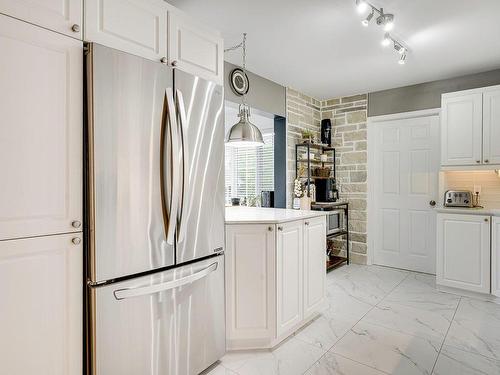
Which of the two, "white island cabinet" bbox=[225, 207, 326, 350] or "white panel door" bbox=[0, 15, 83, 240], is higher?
"white panel door" bbox=[0, 15, 83, 240]

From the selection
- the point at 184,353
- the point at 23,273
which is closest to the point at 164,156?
the point at 23,273

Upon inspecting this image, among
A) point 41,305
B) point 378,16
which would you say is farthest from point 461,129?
point 41,305

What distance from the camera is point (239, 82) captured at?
345 cm

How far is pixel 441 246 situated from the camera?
347 centimetres

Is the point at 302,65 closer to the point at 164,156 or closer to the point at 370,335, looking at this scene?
the point at 164,156

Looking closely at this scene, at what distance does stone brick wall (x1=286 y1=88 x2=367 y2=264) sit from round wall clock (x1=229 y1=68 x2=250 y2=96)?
1.08m

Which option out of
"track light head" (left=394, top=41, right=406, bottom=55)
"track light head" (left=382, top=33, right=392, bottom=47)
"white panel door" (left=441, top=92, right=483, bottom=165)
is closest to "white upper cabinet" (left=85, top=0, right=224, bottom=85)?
"track light head" (left=382, top=33, right=392, bottom=47)

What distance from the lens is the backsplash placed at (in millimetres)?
3646

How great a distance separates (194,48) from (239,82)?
5.17 ft

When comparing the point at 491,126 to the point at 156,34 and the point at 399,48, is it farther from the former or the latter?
the point at 156,34

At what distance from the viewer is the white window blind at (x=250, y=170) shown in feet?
18.8

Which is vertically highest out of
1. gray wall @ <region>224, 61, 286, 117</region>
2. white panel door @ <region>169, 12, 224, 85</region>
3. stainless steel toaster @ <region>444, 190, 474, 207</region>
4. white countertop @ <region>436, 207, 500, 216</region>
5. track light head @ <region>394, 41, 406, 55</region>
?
track light head @ <region>394, 41, 406, 55</region>

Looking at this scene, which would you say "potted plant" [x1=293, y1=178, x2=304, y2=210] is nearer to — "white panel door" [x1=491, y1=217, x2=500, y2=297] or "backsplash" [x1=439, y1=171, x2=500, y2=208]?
"backsplash" [x1=439, y1=171, x2=500, y2=208]

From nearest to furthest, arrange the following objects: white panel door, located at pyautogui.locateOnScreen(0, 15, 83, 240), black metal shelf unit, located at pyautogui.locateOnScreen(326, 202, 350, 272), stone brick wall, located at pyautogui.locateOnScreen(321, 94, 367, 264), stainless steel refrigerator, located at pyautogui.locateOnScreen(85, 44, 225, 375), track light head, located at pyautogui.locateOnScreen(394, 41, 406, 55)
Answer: white panel door, located at pyautogui.locateOnScreen(0, 15, 83, 240), stainless steel refrigerator, located at pyautogui.locateOnScreen(85, 44, 225, 375), track light head, located at pyautogui.locateOnScreen(394, 41, 406, 55), black metal shelf unit, located at pyautogui.locateOnScreen(326, 202, 350, 272), stone brick wall, located at pyautogui.locateOnScreen(321, 94, 367, 264)
